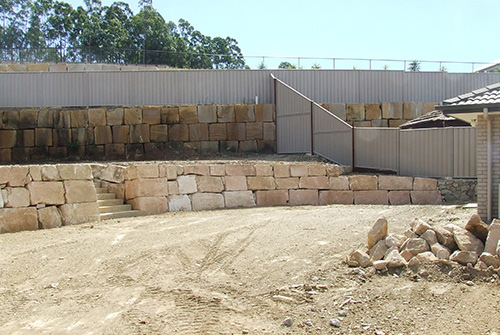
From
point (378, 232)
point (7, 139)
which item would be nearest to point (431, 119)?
point (378, 232)

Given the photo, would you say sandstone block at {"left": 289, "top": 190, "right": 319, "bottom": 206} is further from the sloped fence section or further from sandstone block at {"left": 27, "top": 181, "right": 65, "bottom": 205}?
sandstone block at {"left": 27, "top": 181, "right": 65, "bottom": 205}

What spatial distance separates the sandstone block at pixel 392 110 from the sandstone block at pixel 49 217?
44.2 ft

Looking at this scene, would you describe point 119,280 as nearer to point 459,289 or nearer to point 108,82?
point 459,289

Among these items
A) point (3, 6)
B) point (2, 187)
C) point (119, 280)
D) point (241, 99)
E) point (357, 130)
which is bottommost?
point (119, 280)

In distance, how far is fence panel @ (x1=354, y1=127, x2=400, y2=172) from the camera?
1647 centimetres

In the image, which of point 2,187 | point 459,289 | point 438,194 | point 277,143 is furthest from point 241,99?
point 459,289

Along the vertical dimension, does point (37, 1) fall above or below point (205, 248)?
above

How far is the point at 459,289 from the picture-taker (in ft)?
22.5

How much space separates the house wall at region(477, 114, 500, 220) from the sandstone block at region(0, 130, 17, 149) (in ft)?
53.9

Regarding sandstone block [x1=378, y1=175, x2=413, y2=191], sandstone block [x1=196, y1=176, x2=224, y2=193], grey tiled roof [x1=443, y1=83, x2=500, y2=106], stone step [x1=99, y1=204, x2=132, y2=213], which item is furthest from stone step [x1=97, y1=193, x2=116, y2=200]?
grey tiled roof [x1=443, y1=83, x2=500, y2=106]

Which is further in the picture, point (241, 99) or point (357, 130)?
point (241, 99)

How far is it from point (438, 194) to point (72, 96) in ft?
45.7

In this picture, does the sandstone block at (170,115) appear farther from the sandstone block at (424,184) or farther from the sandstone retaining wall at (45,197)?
the sandstone block at (424,184)

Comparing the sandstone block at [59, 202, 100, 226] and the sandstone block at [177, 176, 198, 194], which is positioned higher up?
the sandstone block at [177, 176, 198, 194]
